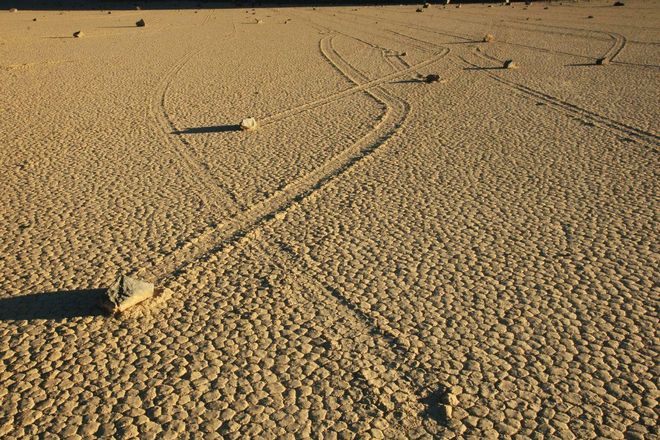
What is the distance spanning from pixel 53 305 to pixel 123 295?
0.64m

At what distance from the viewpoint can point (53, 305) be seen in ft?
16.0

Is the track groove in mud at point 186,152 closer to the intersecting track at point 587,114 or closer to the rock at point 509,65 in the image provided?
the intersecting track at point 587,114

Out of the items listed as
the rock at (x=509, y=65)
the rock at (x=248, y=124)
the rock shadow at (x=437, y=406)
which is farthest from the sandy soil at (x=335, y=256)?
the rock at (x=509, y=65)

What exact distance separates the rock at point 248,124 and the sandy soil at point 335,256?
18 cm

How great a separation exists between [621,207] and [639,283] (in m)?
1.62

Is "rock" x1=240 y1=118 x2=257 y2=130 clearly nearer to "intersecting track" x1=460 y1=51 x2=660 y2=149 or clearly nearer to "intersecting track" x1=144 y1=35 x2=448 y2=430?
"intersecting track" x1=144 y1=35 x2=448 y2=430

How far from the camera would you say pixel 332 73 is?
43.0 ft

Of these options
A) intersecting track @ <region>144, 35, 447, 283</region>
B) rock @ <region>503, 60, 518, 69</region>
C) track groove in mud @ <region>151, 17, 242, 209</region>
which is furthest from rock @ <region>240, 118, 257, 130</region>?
rock @ <region>503, 60, 518, 69</region>

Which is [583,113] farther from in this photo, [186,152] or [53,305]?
[53,305]

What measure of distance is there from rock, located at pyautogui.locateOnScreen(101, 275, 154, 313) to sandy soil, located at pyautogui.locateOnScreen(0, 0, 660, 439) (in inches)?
4.0

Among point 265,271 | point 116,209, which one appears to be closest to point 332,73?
point 116,209

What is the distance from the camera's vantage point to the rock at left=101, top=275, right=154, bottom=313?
4.66 metres

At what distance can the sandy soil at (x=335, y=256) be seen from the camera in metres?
3.83

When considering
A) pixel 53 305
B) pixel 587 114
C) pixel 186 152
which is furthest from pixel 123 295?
pixel 587 114
